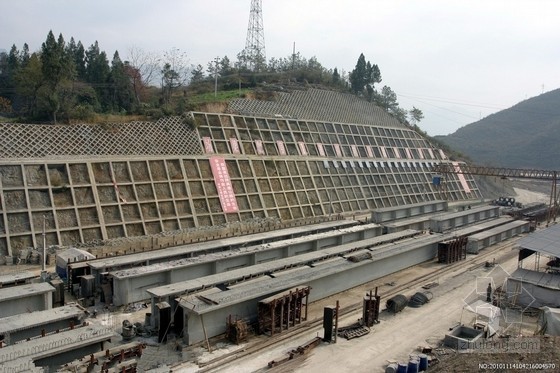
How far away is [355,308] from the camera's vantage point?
21.2 meters

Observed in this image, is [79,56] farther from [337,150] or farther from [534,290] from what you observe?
[534,290]

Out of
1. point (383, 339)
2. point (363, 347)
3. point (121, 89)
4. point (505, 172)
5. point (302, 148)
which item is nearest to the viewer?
point (363, 347)

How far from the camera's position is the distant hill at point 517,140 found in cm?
14025

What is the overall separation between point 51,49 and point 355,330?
35.7m

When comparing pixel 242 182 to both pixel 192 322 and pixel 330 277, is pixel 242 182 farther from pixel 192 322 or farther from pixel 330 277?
pixel 192 322

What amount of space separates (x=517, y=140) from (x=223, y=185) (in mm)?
162677

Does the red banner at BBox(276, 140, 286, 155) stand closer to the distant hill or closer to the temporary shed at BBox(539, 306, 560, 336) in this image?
the temporary shed at BBox(539, 306, 560, 336)

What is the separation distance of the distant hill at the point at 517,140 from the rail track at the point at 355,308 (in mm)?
95465

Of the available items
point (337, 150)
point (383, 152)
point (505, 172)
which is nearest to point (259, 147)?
point (337, 150)

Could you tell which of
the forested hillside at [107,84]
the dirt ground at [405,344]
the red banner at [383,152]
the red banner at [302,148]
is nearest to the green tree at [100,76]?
the forested hillside at [107,84]

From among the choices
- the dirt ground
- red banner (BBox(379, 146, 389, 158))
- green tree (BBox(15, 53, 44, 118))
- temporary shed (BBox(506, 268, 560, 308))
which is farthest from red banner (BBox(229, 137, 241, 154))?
temporary shed (BBox(506, 268, 560, 308))

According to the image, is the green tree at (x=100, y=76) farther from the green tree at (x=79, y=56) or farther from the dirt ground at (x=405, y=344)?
the dirt ground at (x=405, y=344)

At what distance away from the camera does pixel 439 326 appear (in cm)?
1939

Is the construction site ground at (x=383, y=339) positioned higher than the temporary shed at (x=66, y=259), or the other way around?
the temporary shed at (x=66, y=259)
